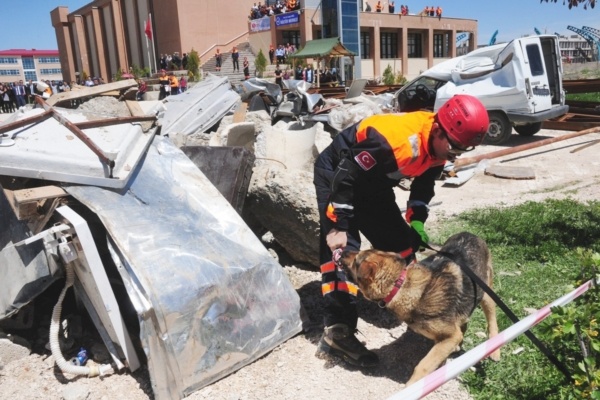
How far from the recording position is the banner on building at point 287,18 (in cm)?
3538

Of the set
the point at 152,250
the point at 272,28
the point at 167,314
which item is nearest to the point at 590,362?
the point at 167,314

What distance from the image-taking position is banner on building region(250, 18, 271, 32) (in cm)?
3722

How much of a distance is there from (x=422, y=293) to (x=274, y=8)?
38.2 metres

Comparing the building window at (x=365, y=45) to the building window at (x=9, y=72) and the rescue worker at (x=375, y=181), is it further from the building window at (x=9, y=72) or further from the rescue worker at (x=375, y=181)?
the building window at (x=9, y=72)

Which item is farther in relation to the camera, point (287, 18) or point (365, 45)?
point (365, 45)

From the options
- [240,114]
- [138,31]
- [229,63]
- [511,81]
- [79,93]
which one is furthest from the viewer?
[138,31]

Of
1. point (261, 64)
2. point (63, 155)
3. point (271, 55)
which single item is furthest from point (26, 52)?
point (63, 155)

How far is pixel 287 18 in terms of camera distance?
1411 inches

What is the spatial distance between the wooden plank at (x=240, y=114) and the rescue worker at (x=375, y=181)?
6.13 m

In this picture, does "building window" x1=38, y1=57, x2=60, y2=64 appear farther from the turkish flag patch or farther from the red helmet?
the red helmet

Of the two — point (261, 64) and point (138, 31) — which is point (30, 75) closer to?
point (138, 31)

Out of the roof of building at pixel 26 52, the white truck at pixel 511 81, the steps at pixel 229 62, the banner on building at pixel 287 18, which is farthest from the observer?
the roof of building at pixel 26 52

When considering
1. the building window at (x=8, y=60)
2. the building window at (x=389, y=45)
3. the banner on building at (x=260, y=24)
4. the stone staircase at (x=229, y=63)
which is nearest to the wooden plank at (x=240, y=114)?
the stone staircase at (x=229, y=63)

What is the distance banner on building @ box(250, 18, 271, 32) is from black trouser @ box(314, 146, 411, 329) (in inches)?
1443
